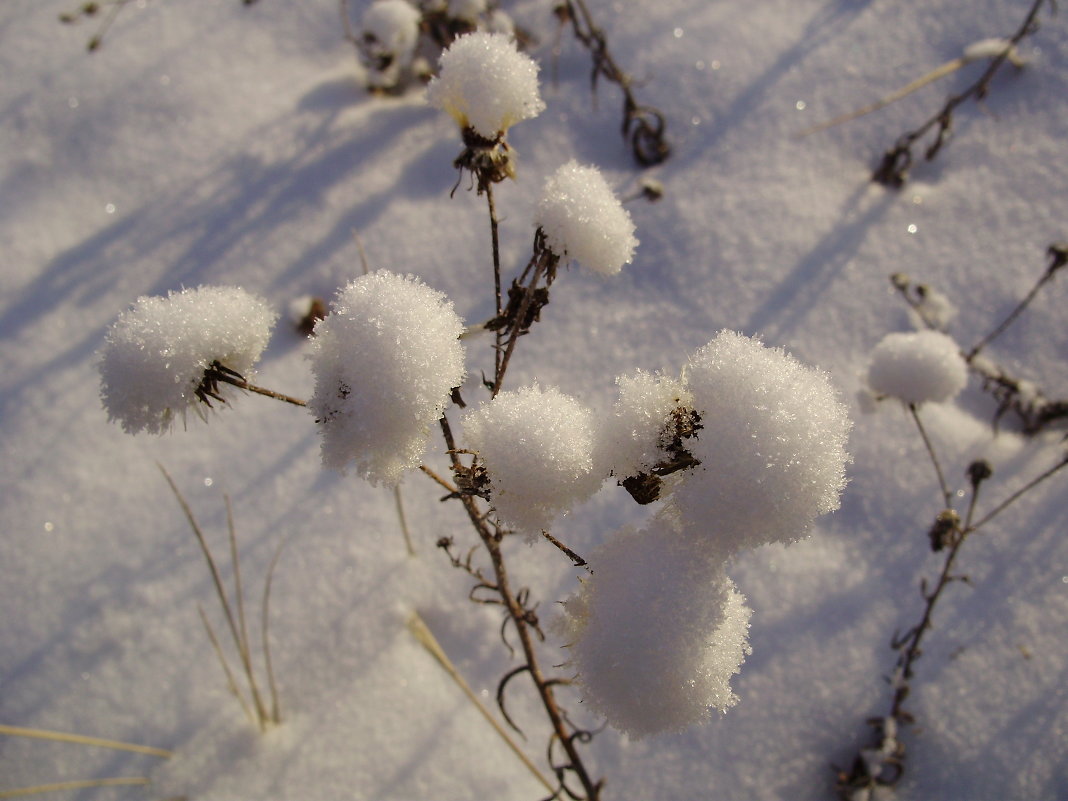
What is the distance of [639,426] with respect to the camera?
75 cm

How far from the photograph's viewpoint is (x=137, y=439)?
1840 millimetres

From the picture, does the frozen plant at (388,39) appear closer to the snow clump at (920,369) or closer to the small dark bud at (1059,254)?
the snow clump at (920,369)

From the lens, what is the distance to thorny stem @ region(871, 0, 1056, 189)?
2014mm

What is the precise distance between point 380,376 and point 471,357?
1.17 m

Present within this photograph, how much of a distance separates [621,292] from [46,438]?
154 centimetres

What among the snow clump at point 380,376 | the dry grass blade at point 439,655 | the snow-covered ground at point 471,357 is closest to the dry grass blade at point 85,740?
the snow-covered ground at point 471,357

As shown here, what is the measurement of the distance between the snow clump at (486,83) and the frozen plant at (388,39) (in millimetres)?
1329


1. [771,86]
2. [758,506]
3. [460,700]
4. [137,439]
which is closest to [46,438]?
[137,439]

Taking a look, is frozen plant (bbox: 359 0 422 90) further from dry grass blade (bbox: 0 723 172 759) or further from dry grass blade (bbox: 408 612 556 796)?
dry grass blade (bbox: 0 723 172 759)

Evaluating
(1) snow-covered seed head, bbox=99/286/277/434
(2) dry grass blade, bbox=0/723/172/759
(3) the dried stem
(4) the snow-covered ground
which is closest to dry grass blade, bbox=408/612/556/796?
(4) the snow-covered ground

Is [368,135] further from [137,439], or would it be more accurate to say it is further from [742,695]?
[742,695]

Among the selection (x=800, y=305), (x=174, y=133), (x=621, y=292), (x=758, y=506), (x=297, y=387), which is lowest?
(x=297, y=387)

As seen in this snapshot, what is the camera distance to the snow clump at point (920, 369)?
4.57 feet

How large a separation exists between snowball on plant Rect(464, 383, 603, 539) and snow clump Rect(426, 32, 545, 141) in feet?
1.43
